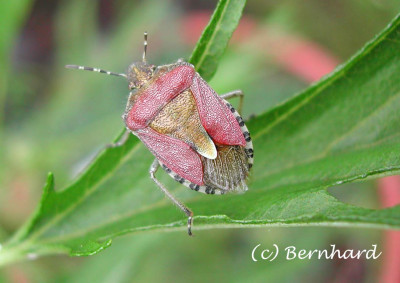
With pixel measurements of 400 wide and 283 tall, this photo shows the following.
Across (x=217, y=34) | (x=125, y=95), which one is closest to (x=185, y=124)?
(x=217, y=34)

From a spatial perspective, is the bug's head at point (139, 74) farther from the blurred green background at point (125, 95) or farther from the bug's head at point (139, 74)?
the blurred green background at point (125, 95)

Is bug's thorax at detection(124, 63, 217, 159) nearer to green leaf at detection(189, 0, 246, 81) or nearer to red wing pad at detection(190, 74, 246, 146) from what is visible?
red wing pad at detection(190, 74, 246, 146)

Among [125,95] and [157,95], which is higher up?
[157,95]

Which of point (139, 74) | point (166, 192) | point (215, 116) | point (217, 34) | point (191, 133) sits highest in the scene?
point (217, 34)

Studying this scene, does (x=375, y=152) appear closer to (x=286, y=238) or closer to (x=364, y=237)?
(x=286, y=238)

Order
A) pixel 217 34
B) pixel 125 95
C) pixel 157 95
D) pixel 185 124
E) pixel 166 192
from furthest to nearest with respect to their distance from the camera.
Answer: pixel 125 95 < pixel 157 95 < pixel 185 124 < pixel 166 192 < pixel 217 34

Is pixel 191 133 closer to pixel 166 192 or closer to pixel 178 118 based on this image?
pixel 178 118
